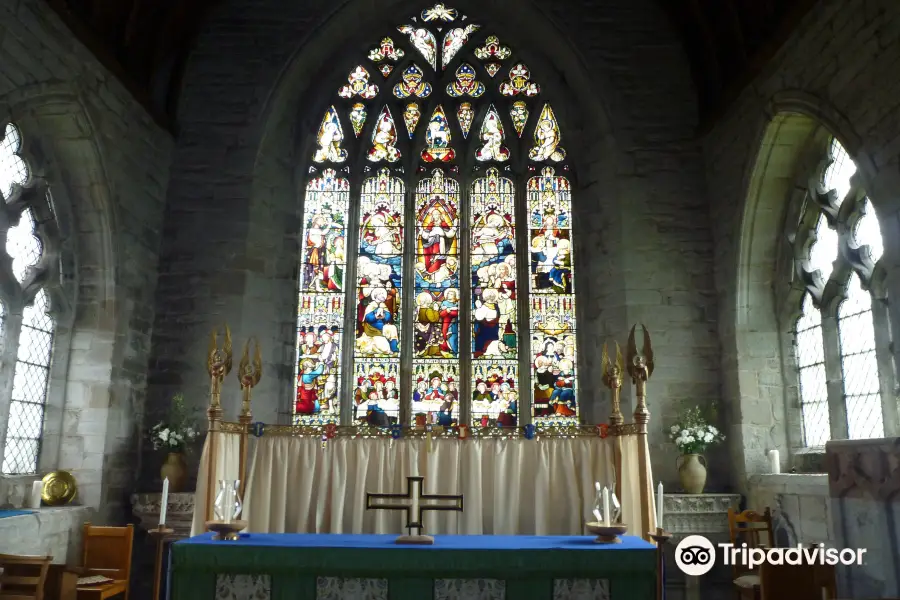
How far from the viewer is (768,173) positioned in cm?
757

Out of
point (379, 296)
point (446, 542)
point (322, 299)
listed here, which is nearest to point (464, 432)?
point (446, 542)

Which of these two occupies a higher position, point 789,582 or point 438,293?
point 438,293

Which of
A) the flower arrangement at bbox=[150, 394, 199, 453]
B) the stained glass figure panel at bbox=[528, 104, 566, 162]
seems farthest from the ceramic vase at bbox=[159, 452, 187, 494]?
the stained glass figure panel at bbox=[528, 104, 566, 162]

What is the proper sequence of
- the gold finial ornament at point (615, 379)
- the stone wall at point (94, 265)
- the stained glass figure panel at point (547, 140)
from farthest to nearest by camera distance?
the stained glass figure panel at point (547, 140)
the stone wall at point (94, 265)
the gold finial ornament at point (615, 379)

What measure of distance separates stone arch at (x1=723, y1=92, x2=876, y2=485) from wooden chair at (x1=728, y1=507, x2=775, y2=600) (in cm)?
58

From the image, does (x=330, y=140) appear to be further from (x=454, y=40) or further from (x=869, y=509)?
(x=869, y=509)

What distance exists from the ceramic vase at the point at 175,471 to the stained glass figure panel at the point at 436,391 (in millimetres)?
2428

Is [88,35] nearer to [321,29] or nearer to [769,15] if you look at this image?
[321,29]

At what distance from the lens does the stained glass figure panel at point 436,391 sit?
8.76m

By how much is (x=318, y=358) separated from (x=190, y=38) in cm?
391

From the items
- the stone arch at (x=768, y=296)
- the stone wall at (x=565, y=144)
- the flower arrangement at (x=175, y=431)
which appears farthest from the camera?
the stone wall at (x=565, y=144)

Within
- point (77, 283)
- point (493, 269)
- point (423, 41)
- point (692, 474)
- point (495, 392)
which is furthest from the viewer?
point (423, 41)

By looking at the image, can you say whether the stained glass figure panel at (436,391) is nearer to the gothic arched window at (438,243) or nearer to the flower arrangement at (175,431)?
the gothic arched window at (438,243)

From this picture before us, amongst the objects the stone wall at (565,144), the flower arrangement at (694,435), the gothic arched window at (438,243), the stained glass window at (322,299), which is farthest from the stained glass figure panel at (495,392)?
the flower arrangement at (694,435)
